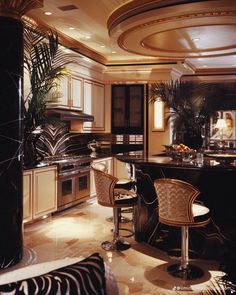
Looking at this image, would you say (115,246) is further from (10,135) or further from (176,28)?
(176,28)

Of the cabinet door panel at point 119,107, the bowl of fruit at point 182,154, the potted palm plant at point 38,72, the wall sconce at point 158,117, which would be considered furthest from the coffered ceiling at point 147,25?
the wall sconce at point 158,117

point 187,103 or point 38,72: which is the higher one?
point 38,72

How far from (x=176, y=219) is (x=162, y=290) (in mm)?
613

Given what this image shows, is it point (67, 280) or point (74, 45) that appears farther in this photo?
point (74, 45)

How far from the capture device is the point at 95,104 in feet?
25.9

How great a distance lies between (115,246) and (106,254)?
197 millimetres

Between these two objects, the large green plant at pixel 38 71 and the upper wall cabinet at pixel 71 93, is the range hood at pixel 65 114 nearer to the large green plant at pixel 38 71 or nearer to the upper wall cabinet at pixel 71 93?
the upper wall cabinet at pixel 71 93

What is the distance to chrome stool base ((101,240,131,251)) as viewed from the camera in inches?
161

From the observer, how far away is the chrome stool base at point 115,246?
4086 mm

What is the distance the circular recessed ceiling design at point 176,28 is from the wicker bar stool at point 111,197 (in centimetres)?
201

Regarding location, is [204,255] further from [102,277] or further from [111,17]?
[111,17]

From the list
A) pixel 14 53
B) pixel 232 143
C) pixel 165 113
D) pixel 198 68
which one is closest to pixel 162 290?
pixel 14 53

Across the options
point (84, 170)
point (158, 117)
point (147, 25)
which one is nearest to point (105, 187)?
point (147, 25)

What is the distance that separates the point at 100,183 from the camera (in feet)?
12.8
